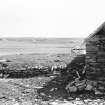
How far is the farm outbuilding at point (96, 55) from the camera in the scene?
11078 millimetres

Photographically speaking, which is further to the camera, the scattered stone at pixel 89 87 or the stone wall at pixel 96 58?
the stone wall at pixel 96 58

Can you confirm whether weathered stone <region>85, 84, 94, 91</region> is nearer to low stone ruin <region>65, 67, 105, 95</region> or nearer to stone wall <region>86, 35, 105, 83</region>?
low stone ruin <region>65, 67, 105, 95</region>

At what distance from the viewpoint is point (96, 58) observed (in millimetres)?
11211

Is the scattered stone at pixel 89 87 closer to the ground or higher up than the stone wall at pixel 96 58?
closer to the ground

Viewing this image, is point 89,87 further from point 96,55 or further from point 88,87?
point 96,55

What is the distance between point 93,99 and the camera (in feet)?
33.1

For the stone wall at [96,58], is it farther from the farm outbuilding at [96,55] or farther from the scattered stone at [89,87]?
the scattered stone at [89,87]

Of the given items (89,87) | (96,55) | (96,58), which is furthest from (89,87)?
(96,55)

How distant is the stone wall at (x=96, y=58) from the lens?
436 inches

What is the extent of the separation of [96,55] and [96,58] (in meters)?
0.12

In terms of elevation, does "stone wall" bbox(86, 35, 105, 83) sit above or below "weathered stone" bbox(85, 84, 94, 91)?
above

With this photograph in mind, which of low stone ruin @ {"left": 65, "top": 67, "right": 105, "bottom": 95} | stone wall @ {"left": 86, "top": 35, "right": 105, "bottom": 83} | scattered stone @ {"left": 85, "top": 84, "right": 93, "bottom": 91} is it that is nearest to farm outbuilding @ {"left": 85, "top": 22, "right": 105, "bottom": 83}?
stone wall @ {"left": 86, "top": 35, "right": 105, "bottom": 83}

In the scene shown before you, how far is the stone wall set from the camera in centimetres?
1109

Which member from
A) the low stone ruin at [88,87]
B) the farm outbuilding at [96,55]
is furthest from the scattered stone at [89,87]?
the farm outbuilding at [96,55]
